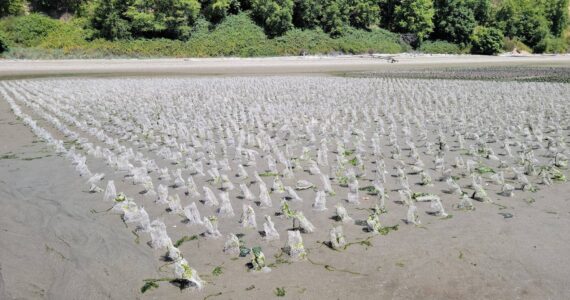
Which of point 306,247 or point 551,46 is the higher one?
point 551,46

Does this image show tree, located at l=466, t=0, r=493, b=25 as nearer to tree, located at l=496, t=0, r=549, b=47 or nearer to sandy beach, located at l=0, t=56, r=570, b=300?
tree, located at l=496, t=0, r=549, b=47

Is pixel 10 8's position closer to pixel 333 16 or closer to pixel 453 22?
pixel 333 16

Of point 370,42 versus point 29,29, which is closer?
point 29,29

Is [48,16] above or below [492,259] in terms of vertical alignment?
above

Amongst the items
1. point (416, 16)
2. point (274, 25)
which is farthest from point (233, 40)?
point (416, 16)

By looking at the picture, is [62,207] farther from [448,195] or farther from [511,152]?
[511,152]

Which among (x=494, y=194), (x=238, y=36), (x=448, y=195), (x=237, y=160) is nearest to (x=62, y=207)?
(x=237, y=160)

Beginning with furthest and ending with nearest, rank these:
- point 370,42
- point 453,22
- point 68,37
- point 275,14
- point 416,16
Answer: point 453,22
point 416,16
point 370,42
point 275,14
point 68,37
